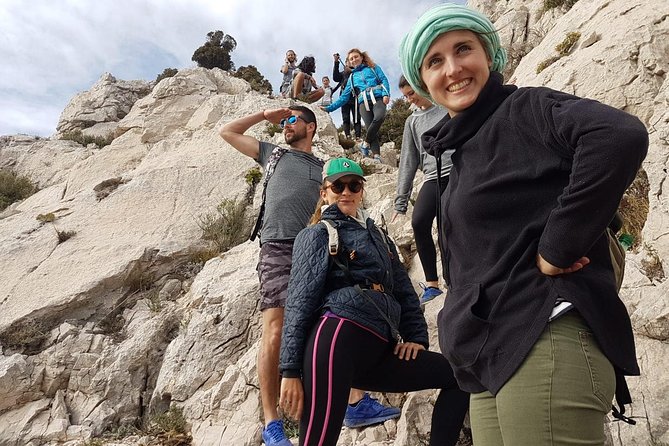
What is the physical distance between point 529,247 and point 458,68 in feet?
2.46

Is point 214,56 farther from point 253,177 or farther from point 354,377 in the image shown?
point 354,377

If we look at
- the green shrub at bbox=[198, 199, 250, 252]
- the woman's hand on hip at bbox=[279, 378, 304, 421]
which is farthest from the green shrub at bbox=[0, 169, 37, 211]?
the woman's hand on hip at bbox=[279, 378, 304, 421]

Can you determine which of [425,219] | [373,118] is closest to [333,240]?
[425,219]

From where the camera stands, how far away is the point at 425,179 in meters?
4.97

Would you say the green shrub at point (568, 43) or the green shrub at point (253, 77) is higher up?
the green shrub at point (253, 77)

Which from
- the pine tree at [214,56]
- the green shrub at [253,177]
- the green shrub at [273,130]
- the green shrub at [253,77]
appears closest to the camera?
the green shrub at [253,177]

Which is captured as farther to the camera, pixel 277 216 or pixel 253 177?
pixel 253 177

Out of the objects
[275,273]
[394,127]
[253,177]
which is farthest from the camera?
[394,127]

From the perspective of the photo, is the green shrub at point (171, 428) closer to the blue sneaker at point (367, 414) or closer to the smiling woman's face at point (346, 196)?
the blue sneaker at point (367, 414)

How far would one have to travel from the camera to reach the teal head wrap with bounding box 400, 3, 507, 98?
171 centimetres

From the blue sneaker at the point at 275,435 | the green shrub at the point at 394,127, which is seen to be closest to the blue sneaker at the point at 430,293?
the blue sneaker at the point at 275,435

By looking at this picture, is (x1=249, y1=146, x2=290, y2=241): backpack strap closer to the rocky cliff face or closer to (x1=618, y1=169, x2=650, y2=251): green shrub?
the rocky cliff face

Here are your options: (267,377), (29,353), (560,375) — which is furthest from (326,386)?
(29,353)

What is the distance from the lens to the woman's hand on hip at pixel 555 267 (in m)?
1.35
